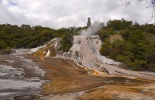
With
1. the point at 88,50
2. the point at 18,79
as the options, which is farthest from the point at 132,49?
the point at 18,79

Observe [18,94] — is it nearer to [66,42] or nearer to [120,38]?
[66,42]

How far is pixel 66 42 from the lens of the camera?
47.0 meters

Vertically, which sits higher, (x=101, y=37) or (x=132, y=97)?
(x=101, y=37)

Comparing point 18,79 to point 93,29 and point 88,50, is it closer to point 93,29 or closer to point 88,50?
point 88,50

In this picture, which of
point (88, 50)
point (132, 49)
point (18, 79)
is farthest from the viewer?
point (88, 50)

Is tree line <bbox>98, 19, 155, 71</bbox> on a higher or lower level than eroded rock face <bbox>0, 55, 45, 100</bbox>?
higher

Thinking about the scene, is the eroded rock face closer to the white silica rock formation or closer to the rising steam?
the white silica rock formation

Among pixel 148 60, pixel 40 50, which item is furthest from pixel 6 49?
pixel 148 60

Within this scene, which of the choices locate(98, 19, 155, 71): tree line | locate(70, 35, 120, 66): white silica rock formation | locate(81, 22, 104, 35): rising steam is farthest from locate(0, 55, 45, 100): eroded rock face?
locate(81, 22, 104, 35): rising steam

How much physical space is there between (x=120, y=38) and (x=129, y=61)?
1195cm

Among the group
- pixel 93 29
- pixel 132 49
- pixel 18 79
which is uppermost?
pixel 93 29

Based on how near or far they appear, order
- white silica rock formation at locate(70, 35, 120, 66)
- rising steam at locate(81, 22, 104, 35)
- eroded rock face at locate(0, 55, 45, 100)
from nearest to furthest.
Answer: eroded rock face at locate(0, 55, 45, 100), white silica rock formation at locate(70, 35, 120, 66), rising steam at locate(81, 22, 104, 35)

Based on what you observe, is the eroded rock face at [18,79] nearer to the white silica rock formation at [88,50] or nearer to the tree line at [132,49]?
the white silica rock formation at [88,50]

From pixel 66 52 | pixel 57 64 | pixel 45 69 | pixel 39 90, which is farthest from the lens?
pixel 66 52
